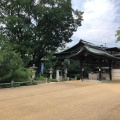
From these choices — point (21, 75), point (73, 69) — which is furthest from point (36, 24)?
point (21, 75)

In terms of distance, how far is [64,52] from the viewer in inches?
1283

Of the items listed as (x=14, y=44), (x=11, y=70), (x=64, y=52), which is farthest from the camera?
(x=64, y=52)

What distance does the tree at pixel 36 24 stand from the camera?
23969mm

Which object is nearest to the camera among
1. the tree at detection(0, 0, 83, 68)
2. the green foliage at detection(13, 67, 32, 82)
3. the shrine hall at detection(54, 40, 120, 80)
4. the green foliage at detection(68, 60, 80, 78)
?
the green foliage at detection(13, 67, 32, 82)

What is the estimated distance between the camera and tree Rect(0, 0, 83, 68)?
23969 mm

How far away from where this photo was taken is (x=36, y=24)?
2548 centimetres

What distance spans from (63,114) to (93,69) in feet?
67.6

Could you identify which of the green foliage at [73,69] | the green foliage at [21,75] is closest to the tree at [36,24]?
the green foliage at [73,69]

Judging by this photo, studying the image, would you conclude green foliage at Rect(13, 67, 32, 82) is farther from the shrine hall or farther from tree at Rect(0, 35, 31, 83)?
the shrine hall

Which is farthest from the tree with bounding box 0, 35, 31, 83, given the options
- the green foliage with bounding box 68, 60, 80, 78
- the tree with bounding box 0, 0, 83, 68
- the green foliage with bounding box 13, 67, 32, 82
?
the green foliage with bounding box 68, 60, 80, 78

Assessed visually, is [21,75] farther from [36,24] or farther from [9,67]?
[36,24]

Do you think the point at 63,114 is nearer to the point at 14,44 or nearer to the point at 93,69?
the point at 14,44

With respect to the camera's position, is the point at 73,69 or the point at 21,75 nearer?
the point at 21,75

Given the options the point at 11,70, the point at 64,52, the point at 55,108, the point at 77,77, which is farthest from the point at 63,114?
the point at 64,52
